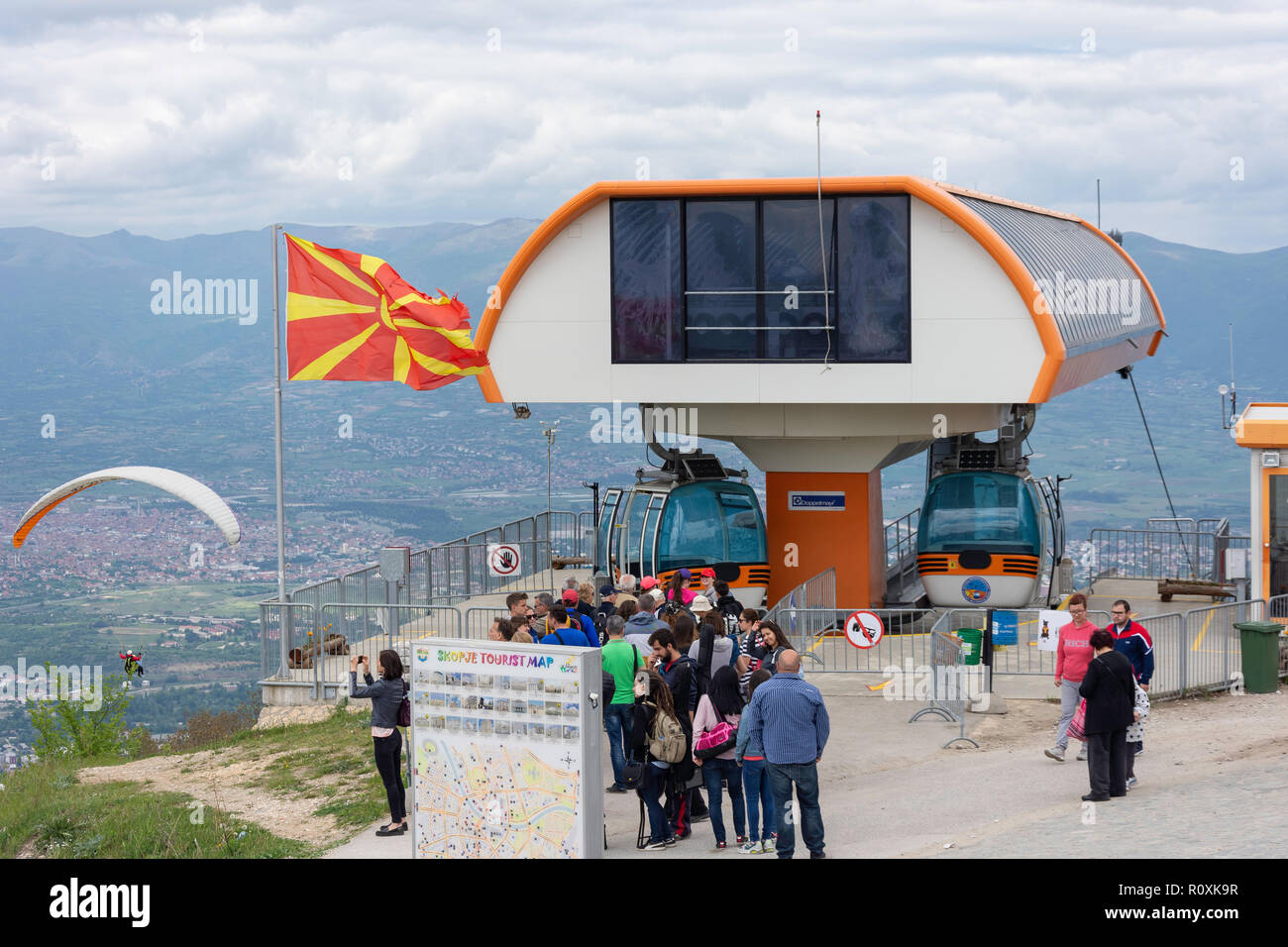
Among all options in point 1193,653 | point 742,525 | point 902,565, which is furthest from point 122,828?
point 902,565

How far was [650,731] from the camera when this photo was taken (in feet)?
43.1

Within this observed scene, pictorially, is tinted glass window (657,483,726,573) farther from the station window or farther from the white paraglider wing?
the white paraglider wing

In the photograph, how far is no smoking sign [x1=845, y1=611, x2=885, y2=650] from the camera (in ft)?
66.1

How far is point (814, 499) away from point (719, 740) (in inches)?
536

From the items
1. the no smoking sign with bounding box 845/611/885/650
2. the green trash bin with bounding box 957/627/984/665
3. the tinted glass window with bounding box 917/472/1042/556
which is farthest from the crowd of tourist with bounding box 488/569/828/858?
the tinted glass window with bounding box 917/472/1042/556

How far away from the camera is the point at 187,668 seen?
309 feet

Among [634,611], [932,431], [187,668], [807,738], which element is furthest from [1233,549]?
[187,668]

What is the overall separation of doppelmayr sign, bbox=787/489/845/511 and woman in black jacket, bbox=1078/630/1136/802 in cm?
1215

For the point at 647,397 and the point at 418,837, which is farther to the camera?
the point at 647,397

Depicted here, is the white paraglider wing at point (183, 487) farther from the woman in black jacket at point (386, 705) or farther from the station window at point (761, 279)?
the station window at point (761, 279)

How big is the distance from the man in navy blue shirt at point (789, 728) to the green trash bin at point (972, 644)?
8945 millimetres

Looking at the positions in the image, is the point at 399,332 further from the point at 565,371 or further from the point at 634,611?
the point at 634,611

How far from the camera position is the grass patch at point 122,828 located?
15.0 metres

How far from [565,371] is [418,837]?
40.6ft
